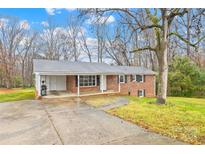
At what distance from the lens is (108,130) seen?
6.16 m

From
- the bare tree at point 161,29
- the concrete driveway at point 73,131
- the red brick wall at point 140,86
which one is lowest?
the concrete driveway at point 73,131

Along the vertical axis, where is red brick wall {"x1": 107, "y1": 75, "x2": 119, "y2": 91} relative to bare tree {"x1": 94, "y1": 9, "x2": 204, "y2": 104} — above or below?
below

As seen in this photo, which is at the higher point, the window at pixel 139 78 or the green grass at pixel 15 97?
the window at pixel 139 78

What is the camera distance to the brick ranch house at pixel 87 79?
1510cm

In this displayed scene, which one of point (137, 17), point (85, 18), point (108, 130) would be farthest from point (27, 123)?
point (137, 17)

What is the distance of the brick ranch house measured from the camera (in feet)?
49.5

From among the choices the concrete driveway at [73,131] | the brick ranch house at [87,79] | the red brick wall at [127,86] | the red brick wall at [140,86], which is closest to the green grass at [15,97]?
the brick ranch house at [87,79]

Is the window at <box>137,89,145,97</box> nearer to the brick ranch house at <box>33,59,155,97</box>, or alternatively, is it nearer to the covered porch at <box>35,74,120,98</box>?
the brick ranch house at <box>33,59,155,97</box>

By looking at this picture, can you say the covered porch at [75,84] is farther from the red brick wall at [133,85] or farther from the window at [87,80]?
the red brick wall at [133,85]

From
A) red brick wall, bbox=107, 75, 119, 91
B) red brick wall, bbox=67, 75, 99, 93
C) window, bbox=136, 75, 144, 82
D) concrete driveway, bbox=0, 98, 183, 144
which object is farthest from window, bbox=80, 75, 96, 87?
concrete driveway, bbox=0, 98, 183, 144

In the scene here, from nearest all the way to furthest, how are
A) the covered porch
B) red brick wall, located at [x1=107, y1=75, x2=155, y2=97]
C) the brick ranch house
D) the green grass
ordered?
the green grass, the brick ranch house, the covered porch, red brick wall, located at [x1=107, y1=75, x2=155, y2=97]

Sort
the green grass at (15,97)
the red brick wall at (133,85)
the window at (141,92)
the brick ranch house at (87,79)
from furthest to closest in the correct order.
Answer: the window at (141,92)
the red brick wall at (133,85)
the brick ranch house at (87,79)
the green grass at (15,97)

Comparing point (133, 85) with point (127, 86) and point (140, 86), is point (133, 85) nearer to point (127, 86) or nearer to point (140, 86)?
point (127, 86)

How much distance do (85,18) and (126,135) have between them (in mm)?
7784
